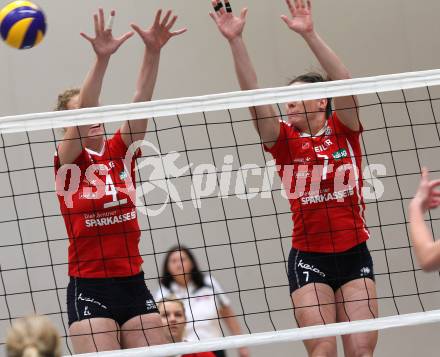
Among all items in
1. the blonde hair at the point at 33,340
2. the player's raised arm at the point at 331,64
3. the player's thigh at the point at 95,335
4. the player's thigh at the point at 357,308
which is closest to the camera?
the blonde hair at the point at 33,340

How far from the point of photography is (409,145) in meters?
8.95

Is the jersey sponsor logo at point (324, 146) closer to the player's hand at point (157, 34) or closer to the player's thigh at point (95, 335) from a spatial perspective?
the player's hand at point (157, 34)

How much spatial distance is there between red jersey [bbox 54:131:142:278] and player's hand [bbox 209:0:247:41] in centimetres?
111

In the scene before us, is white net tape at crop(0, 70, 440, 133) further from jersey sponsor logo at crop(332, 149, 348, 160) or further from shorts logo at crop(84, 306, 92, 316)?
shorts logo at crop(84, 306, 92, 316)

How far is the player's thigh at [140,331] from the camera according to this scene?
5398 millimetres

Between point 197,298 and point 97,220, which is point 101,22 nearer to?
point 97,220

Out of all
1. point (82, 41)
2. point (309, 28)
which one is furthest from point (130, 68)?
point (309, 28)

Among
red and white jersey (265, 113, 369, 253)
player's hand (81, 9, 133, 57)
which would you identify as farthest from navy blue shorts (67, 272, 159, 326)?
player's hand (81, 9, 133, 57)

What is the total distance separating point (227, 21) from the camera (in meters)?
5.83

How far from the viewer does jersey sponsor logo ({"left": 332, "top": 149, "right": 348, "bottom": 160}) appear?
5.62 m

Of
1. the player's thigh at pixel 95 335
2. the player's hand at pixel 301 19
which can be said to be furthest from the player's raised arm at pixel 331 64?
the player's thigh at pixel 95 335

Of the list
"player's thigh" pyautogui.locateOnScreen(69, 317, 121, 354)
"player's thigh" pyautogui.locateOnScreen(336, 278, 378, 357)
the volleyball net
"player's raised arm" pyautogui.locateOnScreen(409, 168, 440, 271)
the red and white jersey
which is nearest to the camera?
"player's raised arm" pyautogui.locateOnScreen(409, 168, 440, 271)

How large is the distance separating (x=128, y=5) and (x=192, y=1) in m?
0.60

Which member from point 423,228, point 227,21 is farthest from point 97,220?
point 423,228
